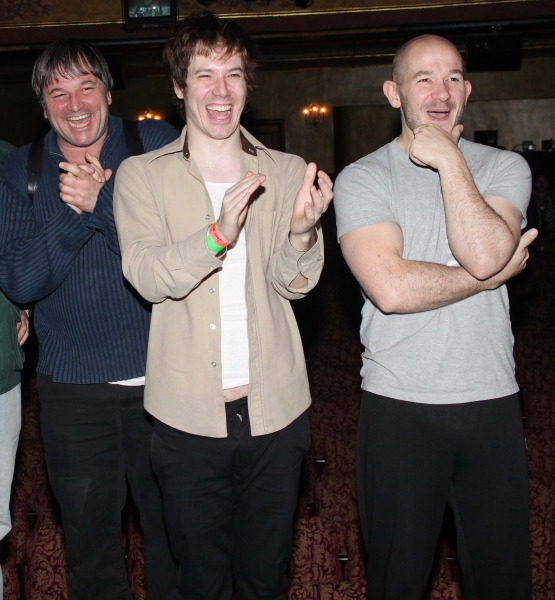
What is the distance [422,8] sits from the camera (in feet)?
20.8

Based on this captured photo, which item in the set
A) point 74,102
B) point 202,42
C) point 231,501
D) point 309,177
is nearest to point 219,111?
point 202,42

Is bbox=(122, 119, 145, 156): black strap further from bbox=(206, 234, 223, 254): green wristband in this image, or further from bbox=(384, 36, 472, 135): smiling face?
bbox=(384, 36, 472, 135): smiling face

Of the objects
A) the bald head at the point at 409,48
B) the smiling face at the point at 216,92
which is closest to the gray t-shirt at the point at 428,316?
the bald head at the point at 409,48

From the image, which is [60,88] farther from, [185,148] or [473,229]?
[473,229]

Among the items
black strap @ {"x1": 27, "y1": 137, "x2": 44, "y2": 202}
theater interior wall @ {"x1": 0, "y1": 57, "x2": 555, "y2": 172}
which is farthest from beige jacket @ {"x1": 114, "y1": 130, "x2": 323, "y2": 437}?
theater interior wall @ {"x1": 0, "y1": 57, "x2": 555, "y2": 172}

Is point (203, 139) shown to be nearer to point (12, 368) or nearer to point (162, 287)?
point (162, 287)

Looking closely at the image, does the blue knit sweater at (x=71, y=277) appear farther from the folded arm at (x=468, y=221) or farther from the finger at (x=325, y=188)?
the folded arm at (x=468, y=221)

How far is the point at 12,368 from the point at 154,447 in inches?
20.4

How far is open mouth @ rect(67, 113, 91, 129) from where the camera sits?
1862 millimetres

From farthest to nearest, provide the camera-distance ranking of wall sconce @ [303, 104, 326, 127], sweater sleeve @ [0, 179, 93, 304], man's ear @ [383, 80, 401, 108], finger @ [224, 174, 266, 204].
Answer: wall sconce @ [303, 104, 326, 127] < man's ear @ [383, 80, 401, 108] < sweater sleeve @ [0, 179, 93, 304] < finger @ [224, 174, 266, 204]

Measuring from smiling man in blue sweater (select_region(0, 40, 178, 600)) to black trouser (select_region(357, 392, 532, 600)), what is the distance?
652 mm

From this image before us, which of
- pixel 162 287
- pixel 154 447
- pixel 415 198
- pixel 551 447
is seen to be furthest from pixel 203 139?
pixel 551 447

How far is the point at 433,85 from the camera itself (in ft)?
5.76

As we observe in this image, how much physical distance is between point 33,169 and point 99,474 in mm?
862
